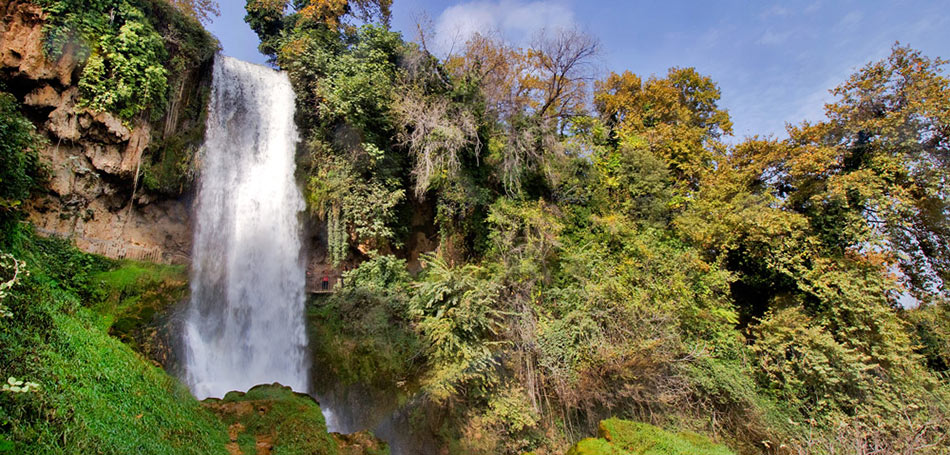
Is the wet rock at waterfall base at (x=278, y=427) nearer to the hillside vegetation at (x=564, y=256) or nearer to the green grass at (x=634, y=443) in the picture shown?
the hillside vegetation at (x=564, y=256)

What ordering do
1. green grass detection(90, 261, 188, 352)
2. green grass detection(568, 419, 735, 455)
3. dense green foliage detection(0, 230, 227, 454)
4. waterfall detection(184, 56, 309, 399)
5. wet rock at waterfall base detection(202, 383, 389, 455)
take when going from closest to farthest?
dense green foliage detection(0, 230, 227, 454) < wet rock at waterfall base detection(202, 383, 389, 455) < green grass detection(568, 419, 735, 455) < green grass detection(90, 261, 188, 352) < waterfall detection(184, 56, 309, 399)

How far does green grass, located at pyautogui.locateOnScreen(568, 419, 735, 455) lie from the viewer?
19.7ft

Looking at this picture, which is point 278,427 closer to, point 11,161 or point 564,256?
point 11,161

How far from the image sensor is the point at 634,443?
6.33m

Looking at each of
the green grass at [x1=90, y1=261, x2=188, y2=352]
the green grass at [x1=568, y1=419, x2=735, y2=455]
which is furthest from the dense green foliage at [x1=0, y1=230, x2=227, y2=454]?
the green grass at [x1=568, y1=419, x2=735, y2=455]

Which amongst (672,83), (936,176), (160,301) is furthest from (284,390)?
(672,83)

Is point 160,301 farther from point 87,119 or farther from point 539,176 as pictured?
point 539,176

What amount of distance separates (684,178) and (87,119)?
17.9m

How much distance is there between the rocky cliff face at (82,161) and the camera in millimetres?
8758

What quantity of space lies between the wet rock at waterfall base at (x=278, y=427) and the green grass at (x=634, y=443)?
3.34 m

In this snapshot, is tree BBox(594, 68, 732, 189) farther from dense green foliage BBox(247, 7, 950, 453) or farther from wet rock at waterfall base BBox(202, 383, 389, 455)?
wet rock at waterfall base BBox(202, 383, 389, 455)

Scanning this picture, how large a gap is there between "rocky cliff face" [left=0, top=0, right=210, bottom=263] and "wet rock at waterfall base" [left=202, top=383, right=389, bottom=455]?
5.55 m

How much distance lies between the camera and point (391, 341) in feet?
34.0

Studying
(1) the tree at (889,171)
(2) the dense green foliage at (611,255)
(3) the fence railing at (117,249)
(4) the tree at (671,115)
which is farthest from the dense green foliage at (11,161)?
(1) the tree at (889,171)
